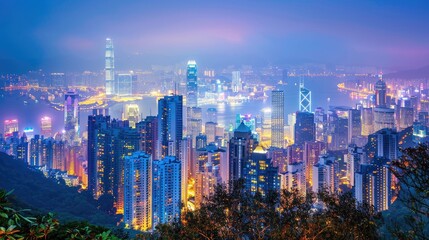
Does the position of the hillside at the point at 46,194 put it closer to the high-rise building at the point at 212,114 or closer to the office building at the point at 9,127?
the office building at the point at 9,127

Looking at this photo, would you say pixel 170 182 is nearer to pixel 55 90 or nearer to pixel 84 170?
pixel 84 170

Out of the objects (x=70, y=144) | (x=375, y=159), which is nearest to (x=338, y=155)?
(x=375, y=159)

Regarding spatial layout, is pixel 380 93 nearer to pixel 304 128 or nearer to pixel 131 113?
pixel 304 128

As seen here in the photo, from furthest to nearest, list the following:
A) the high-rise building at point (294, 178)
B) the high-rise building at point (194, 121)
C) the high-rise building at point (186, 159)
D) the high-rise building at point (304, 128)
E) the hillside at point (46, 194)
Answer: the high-rise building at point (194, 121) < the high-rise building at point (304, 128) < the high-rise building at point (186, 159) < the high-rise building at point (294, 178) < the hillside at point (46, 194)

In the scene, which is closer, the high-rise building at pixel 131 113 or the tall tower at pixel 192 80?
the high-rise building at pixel 131 113

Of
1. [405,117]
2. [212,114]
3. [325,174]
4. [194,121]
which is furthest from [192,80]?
[325,174]

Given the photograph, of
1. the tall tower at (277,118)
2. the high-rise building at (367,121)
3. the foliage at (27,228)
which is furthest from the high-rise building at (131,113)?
the foliage at (27,228)

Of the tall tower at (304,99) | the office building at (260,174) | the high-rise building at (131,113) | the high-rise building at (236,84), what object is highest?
the high-rise building at (236,84)
